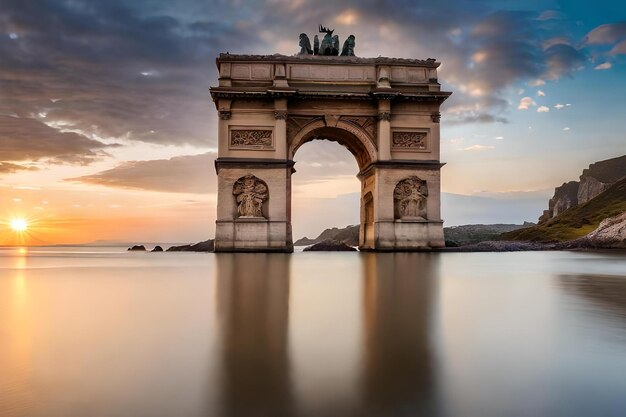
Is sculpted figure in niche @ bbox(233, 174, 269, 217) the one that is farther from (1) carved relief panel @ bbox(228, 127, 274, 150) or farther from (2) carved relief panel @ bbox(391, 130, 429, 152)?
(2) carved relief panel @ bbox(391, 130, 429, 152)

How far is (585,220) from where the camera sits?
41375 mm

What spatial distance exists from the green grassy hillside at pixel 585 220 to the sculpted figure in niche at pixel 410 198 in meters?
16.0

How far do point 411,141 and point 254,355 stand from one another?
905 inches

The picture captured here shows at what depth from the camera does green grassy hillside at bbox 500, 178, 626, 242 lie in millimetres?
38000

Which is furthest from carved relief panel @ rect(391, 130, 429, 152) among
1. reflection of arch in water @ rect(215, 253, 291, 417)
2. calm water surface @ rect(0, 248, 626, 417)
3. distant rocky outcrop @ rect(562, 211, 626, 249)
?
reflection of arch in water @ rect(215, 253, 291, 417)

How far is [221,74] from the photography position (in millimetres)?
24266

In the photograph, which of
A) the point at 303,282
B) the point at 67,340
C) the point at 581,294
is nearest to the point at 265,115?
the point at 303,282

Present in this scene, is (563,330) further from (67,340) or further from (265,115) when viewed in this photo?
(265,115)

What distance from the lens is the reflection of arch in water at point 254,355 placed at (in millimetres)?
2221

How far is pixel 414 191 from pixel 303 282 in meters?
17.4

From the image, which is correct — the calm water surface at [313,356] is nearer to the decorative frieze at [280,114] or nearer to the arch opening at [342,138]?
the decorative frieze at [280,114]

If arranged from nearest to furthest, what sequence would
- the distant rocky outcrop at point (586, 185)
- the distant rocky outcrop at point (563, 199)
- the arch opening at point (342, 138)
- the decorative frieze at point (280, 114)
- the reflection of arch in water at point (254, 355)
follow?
the reflection of arch in water at point (254, 355) < the decorative frieze at point (280, 114) < the arch opening at point (342, 138) < the distant rocky outcrop at point (586, 185) < the distant rocky outcrop at point (563, 199)

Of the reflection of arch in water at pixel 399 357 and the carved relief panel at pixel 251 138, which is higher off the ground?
the carved relief panel at pixel 251 138

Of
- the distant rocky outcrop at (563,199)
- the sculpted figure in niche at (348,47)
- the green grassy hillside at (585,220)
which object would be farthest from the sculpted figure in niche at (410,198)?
the distant rocky outcrop at (563,199)
